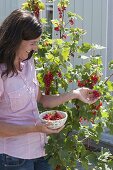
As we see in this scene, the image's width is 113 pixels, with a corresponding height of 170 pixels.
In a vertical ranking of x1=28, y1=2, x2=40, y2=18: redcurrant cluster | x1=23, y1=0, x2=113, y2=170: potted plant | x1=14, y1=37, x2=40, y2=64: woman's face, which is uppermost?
x1=28, y1=2, x2=40, y2=18: redcurrant cluster

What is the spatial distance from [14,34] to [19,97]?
0.36m

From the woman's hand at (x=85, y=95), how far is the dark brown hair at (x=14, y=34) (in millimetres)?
512

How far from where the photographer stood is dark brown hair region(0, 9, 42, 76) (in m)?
2.48

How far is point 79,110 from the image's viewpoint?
9.92 feet

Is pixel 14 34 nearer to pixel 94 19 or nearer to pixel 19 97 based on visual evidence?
pixel 19 97

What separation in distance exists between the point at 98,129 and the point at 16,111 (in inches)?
31.7

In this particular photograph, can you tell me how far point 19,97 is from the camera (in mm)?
2543

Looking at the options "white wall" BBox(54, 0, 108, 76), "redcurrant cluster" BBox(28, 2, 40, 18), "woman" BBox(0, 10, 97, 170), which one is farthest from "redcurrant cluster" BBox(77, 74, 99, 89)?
"white wall" BBox(54, 0, 108, 76)

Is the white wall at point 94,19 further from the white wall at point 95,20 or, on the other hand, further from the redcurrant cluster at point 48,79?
the redcurrant cluster at point 48,79

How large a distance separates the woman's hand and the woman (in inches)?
12.2

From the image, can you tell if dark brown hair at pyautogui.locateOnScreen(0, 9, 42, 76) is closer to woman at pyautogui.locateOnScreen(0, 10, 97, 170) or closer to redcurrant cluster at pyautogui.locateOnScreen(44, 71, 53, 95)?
woman at pyautogui.locateOnScreen(0, 10, 97, 170)

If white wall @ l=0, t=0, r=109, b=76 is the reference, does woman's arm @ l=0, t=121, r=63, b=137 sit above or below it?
below

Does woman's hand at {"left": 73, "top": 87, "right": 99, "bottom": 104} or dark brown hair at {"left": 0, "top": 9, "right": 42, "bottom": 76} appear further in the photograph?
woman's hand at {"left": 73, "top": 87, "right": 99, "bottom": 104}

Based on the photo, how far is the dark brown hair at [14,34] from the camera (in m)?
2.48
